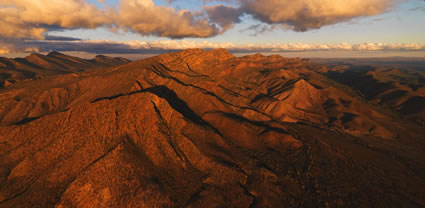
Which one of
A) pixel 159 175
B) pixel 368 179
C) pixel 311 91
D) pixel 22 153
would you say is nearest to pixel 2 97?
pixel 22 153

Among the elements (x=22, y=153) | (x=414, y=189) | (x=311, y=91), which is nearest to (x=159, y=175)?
(x=22, y=153)

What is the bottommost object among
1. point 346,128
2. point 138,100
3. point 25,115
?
point 346,128

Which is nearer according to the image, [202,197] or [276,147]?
[202,197]

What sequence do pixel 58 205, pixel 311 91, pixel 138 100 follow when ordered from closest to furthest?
pixel 58 205 < pixel 138 100 < pixel 311 91

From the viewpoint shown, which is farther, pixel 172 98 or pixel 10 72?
pixel 10 72

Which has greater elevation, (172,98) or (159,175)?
(172,98)

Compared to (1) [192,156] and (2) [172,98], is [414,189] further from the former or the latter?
(2) [172,98]

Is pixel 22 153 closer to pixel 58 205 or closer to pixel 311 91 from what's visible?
pixel 58 205

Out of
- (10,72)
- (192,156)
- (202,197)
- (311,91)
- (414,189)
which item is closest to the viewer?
(202,197)

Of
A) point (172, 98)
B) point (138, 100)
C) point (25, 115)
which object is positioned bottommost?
point (25, 115)
